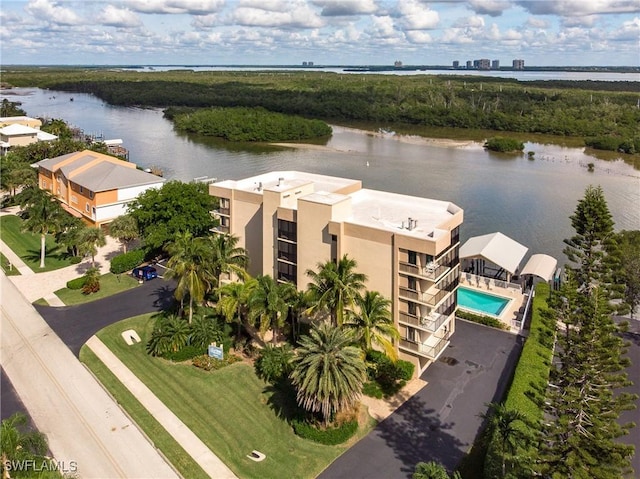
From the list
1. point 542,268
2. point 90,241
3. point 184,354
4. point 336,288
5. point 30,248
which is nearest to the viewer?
point 336,288

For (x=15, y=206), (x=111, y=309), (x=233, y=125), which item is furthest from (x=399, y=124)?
(x=111, y=309)

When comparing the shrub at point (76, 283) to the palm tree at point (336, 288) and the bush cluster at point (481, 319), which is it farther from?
the bush cluster at point (481, 319)

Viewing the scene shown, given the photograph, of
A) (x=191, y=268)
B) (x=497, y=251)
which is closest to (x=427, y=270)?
(x=191, y=268)

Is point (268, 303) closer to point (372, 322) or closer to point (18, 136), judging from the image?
point (372, 322)

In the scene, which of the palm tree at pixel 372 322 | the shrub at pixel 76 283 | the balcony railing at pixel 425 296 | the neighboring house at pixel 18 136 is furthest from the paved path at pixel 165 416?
the neighboring house at pixel 18 136

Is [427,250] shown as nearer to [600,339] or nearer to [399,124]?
[600,339]

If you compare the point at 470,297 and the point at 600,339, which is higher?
the point at 600,339
